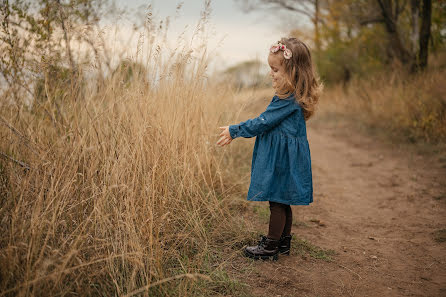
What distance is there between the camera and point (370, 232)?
2.66m

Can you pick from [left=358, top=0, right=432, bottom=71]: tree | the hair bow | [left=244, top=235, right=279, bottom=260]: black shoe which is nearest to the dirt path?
[left=244, top=235, right=279, bottom=260]: black shoe

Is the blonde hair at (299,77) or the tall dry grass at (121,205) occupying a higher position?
the blonde hair at (299,77)

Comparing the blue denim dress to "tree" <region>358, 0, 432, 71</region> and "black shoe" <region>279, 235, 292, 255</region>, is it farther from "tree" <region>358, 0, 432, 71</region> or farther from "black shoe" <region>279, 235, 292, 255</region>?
"tree" <region>358, 0, 432, 71</region>

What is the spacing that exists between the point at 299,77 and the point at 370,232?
1472 mm

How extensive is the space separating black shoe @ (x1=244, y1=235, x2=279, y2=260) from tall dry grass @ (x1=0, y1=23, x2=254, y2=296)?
13cm

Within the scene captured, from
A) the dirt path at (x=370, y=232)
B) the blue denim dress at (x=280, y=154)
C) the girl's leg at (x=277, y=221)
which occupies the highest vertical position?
the blue denim dress at (x=280, y=154)

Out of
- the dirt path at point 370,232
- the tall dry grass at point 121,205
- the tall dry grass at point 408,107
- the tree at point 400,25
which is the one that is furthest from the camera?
the tree at point 400,25

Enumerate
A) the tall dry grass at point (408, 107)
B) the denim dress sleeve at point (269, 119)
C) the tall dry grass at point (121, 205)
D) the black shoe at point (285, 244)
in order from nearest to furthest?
the tall dry grass at point (121, 205) → the denim dress sleeve at point (269, 119) → the black shoe at point (285, 244) → the tall dry grass at point (408, 107)

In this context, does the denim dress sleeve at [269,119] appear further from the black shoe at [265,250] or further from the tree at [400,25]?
the tree at [400,25]

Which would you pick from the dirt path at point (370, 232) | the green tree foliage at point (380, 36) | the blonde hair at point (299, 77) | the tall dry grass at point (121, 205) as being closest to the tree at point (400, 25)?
the green tree foliage at point (380, 36)

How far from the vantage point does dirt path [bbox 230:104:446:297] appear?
1.88 m

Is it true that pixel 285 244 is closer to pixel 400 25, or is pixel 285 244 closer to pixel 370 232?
pixel 370 232

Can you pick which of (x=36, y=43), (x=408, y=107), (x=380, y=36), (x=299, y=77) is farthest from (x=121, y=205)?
(x=380, y=36)

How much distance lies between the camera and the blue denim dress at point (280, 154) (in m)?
2.00
